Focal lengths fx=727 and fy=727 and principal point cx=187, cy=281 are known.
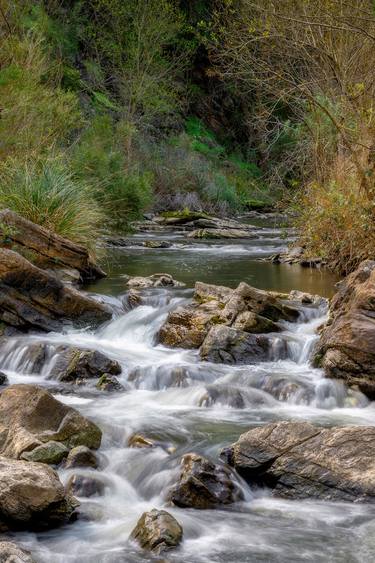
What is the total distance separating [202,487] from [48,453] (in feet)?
4.10

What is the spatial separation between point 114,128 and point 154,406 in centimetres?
1964

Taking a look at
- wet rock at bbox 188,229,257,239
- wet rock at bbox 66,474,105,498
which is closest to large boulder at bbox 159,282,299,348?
wet rock at bbox 66,474,105,498

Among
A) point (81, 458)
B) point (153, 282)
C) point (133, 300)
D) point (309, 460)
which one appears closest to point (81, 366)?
point (81, 458)

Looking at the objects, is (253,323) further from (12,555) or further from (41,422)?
(12,555)

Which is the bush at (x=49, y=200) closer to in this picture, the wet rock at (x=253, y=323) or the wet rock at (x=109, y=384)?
the wet rock at (x=253, y=323)

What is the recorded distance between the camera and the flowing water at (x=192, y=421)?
4.86 meters

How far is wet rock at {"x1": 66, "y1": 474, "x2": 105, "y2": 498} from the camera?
219 inches

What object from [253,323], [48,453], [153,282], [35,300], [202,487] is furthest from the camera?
[153,282]

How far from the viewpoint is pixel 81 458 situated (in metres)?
5.89

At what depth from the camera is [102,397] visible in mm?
7926

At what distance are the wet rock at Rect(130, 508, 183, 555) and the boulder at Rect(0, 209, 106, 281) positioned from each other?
22.3 feet

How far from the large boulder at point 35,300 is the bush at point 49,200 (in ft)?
8.53

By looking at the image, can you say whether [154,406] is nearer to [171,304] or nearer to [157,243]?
[171,304]

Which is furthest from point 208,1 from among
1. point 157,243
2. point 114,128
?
point 157,243
